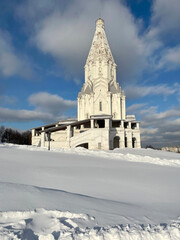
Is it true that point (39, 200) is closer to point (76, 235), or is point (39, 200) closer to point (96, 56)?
point (76, 235)

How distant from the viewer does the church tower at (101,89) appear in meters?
36.3

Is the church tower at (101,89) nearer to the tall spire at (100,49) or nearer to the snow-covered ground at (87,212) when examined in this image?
the tall spire at (100,49)

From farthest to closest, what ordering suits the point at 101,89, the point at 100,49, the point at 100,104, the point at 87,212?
the point at 100,49 < the point at 100,104 < the point at 101,89 < the point at 87,212

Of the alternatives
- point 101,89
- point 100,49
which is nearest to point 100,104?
point 101,89

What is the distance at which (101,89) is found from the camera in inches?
1437

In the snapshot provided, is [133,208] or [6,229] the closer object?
[6,229]

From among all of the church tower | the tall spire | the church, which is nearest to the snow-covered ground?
the church

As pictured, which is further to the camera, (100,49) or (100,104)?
(100,49)

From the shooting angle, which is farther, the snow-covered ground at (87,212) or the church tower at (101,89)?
the church tower at (101,89)

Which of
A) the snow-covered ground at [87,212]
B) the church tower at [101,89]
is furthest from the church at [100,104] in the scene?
the snow-covered ground at [87,212]

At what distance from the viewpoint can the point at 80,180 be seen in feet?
21.3

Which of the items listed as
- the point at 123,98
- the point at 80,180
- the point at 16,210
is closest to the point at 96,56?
the point at 123,98

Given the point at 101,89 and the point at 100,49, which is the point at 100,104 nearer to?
the point at 101,89

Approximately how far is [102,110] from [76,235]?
33806 millimetres
